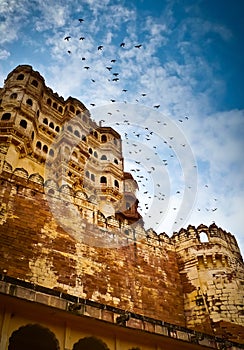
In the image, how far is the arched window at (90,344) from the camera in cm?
903

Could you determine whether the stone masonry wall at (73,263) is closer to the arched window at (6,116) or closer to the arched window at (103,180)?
the arched window at (6,116)

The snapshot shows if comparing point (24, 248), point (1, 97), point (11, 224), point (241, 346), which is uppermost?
point (1, 97)

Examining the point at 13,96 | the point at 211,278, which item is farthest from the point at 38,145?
the point at 211,278

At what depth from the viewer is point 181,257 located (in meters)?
19.2

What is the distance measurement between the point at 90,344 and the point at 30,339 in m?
1.63

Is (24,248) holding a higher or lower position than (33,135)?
lower

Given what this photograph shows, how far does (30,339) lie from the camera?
958 centimetres

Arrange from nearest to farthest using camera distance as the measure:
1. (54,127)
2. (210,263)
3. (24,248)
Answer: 1. (24,248)
2. (210,263)
3. (54,127)

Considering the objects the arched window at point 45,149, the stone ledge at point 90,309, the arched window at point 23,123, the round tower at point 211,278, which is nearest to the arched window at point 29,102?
the arched window at point 23,123

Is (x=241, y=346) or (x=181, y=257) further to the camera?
(x=181, y=257)

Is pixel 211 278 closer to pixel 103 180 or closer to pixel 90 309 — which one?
pixel 90 309

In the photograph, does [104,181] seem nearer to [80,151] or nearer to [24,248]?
[80,151]

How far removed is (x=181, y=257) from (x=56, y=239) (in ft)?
24.6

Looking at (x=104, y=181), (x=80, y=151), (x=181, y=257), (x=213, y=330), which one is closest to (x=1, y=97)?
(x=80, y=151)
